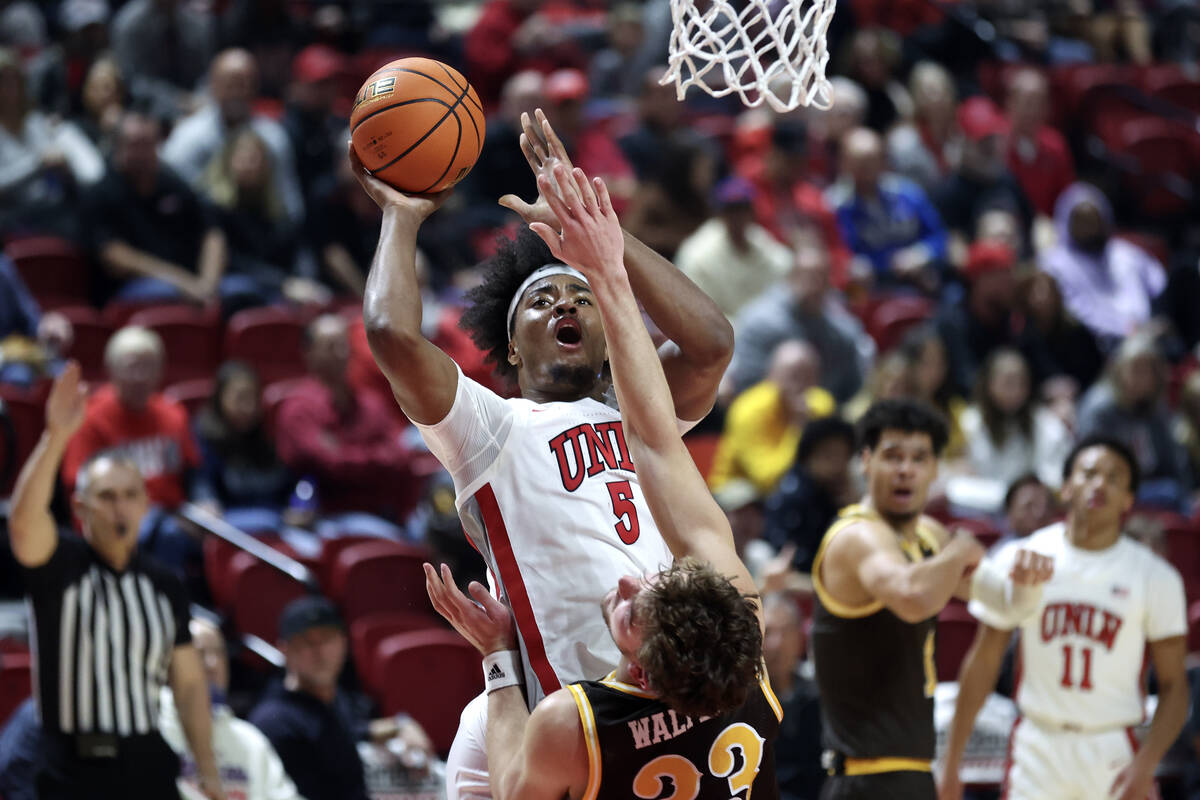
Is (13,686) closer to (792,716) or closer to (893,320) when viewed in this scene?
(792,716)

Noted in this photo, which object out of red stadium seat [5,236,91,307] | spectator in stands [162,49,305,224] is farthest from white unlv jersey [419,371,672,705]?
spectator in stands [162,49,305,224]

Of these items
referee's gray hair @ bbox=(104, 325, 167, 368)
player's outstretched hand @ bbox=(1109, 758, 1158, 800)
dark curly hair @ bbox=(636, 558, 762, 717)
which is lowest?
player's outstretched hand @ bbox=(1109, 758, 1158, 800)

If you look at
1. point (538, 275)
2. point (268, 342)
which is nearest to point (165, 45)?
point (268, 342)

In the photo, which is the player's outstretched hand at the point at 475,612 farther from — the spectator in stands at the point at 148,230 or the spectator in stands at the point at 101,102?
the spectator in stands at the point at 101,102

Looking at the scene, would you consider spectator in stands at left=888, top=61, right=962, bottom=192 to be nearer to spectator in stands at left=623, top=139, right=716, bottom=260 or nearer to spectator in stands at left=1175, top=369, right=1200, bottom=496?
spectator in stands at left=623, top=139, right=716, bottom=260

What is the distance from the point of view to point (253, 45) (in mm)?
10336

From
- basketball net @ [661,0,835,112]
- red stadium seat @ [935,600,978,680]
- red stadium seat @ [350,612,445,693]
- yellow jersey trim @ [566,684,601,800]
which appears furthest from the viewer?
red stadium seat @ [935,600,978,680]

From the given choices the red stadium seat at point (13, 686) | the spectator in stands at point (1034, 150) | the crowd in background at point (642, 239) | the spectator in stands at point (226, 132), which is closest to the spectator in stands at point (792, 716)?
the crowd in background at point (642, 239)

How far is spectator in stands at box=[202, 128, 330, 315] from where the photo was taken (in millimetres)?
8922

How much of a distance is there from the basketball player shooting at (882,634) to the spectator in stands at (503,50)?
268 inches

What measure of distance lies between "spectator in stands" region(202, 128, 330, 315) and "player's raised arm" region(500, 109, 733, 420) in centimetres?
541

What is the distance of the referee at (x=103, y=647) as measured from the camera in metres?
5.22

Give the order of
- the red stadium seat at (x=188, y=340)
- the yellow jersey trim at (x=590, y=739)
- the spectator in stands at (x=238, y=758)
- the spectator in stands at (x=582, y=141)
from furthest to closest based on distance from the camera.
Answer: the spectator in stands at (x=582, y=141), the red stadium seat at (x=188, y=340), the spectator in stands at (x=238, y=758), the yellow jersey trim at (x=590, y=739)

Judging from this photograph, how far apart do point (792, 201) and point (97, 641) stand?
19.7 ft
